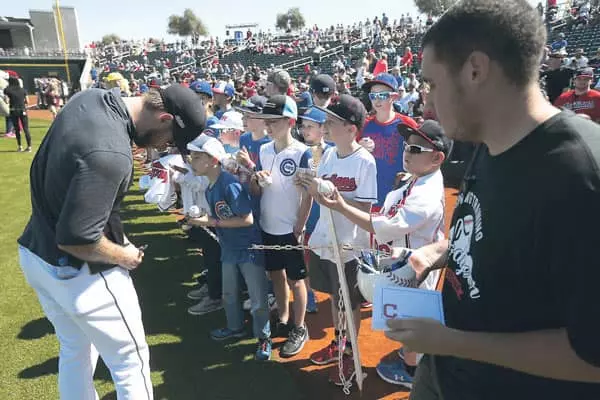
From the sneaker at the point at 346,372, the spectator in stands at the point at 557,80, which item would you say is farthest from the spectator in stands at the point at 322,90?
the spectator in stands at the point at 557,80

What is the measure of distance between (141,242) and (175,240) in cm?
53

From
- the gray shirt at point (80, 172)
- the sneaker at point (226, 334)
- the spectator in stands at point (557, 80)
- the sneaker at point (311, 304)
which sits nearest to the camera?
the gray shirt at point (80, 172)

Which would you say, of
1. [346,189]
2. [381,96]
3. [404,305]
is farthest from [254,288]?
[381,96]

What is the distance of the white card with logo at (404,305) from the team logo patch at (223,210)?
226cm

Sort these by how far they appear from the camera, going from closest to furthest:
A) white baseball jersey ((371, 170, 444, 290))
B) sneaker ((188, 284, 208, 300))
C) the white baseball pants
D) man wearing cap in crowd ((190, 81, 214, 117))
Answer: the white baseball pants < white baseball jersey ((371, 170, 444, 290)) < sneaker ((188, 284, 208, 300)) < man wearing cap in crowd ((190, 81, 214, 117))

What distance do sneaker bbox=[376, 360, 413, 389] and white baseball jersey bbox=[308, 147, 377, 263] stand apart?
3.31 ft

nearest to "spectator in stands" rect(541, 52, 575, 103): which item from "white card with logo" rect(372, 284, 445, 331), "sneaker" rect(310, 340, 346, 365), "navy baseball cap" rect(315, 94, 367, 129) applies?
"navy baseball cap" rect(315, 94, 367, 129)

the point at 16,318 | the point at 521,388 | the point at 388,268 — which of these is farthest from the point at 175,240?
the point at 521,388

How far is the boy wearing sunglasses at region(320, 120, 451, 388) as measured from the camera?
2.69 m

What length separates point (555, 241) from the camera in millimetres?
1049

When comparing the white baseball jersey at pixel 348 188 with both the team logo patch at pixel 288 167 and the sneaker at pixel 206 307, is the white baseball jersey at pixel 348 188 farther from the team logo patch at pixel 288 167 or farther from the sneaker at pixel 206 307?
the sneaker at pixel 206 307

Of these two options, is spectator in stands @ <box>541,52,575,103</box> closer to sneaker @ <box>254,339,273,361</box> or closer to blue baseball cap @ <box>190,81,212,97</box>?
blue baseball cap @ <box>190,81,212,97</box>

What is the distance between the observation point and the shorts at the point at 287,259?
384cm

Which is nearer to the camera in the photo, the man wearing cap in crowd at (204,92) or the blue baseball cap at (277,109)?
the blue baseball cap at (277,109)
